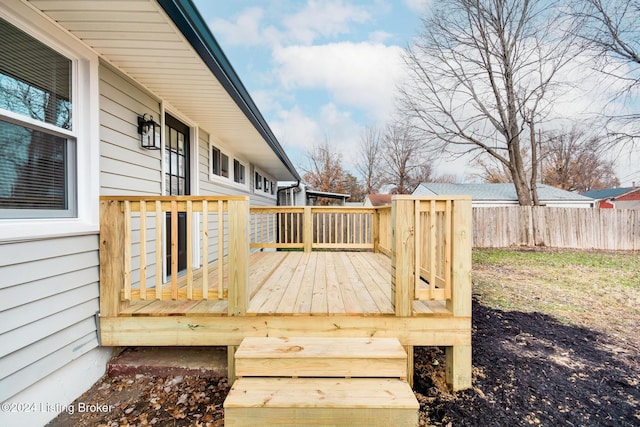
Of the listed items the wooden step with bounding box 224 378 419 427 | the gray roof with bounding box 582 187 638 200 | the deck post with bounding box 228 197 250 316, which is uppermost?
the gray roof with bounding box 582 187 638 200

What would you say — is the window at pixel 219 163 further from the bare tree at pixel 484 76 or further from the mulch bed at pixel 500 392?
the bare tree at pixel 484 76

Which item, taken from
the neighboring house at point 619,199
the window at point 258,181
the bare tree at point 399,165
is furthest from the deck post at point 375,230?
the neighboring house at point 619,199

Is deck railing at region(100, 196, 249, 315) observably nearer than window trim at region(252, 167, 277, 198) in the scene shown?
Yes

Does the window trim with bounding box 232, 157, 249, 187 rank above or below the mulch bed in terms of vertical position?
above

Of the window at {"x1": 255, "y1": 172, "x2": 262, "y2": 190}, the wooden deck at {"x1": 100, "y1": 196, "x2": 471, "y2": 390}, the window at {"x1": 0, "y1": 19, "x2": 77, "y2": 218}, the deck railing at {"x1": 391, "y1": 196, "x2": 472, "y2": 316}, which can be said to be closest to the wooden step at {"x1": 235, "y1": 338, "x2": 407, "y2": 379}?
the wooden deck at {"x1": 100, "y1": 196, "x2": 471, "y2": 390}

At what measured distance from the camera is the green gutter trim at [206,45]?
1.82m

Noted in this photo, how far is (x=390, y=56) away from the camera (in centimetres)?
1349

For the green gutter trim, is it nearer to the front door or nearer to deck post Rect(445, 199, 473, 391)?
the front door

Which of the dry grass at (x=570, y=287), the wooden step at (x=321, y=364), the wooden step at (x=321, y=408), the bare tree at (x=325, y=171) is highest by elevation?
the bare tree at (x=325, y=171)

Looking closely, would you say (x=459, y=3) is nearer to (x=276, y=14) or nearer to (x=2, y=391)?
(x=276, y=14)

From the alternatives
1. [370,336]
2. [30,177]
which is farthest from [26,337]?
[370,336]

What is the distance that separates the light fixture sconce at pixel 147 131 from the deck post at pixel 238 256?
1.48m

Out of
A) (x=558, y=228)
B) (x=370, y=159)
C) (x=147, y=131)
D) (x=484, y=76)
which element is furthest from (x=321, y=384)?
(x=370, y=159)

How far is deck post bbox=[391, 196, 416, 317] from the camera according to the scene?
2170 mm
